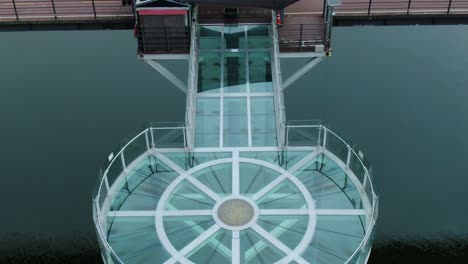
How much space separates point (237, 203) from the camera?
22844 millimetres

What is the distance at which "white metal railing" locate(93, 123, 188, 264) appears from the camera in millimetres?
22312

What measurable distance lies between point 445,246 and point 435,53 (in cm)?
2096

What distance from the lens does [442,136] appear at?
4394 centimetres

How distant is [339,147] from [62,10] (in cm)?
2319

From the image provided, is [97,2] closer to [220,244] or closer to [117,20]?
[117,20]

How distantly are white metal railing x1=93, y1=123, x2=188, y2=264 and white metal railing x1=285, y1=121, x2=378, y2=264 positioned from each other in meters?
4.98

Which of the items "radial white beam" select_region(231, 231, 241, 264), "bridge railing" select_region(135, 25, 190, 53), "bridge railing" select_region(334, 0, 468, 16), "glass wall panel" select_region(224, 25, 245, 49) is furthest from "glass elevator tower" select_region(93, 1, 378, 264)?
"bridge railing" select_region(334, 0, 468, 16)

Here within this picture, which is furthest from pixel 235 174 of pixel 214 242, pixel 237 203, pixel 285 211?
pixel 214 242

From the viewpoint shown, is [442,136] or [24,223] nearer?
[24,223]

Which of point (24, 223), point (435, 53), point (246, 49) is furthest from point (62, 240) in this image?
point (435, 53)

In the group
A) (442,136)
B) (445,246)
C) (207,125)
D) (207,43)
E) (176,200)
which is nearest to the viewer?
(176,200)

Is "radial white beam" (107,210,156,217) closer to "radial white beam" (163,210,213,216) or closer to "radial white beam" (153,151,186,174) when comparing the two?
"radial white beam" (163,210,213,216)

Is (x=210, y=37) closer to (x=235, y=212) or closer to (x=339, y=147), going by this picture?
(x=339, y=147)

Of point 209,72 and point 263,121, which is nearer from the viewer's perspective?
point 263,121
